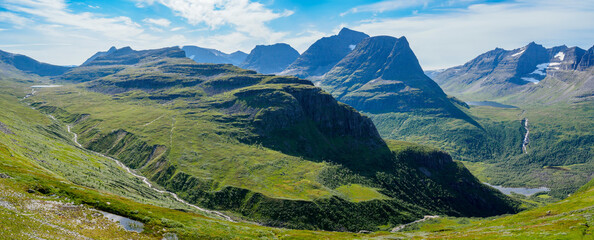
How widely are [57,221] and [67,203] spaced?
13.9 metres

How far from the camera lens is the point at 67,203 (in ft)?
243

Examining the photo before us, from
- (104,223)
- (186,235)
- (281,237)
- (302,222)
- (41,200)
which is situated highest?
(41,200)

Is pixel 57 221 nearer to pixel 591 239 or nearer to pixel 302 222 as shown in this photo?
pixel 591 239

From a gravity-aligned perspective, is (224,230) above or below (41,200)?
below

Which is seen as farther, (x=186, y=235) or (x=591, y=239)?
(x=186, y=235)

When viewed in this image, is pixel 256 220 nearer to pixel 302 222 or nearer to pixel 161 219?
pixel 302 222

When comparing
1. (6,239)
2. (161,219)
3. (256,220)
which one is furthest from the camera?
(256,220)

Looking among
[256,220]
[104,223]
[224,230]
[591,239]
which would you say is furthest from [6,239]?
[256,220]

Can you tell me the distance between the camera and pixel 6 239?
48.9 meters

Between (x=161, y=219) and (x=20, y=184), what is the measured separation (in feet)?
113

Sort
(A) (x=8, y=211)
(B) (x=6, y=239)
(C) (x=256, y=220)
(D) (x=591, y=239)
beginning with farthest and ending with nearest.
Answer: (C) (x=256, y=220) < (D) (x=591, y=239) < (A) (x=8, y=211) < (B) (x=6, y=239)

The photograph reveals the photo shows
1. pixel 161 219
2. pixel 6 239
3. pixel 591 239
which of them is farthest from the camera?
pixel 161 219

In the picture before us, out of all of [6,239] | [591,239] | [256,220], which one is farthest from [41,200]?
[256,220]

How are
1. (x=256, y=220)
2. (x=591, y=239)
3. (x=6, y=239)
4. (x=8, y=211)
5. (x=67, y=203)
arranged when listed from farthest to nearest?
(x=256, y=220), (x=67, y=203), (x=591, y=239), (x=8, y=211), (x=6, y=239)
